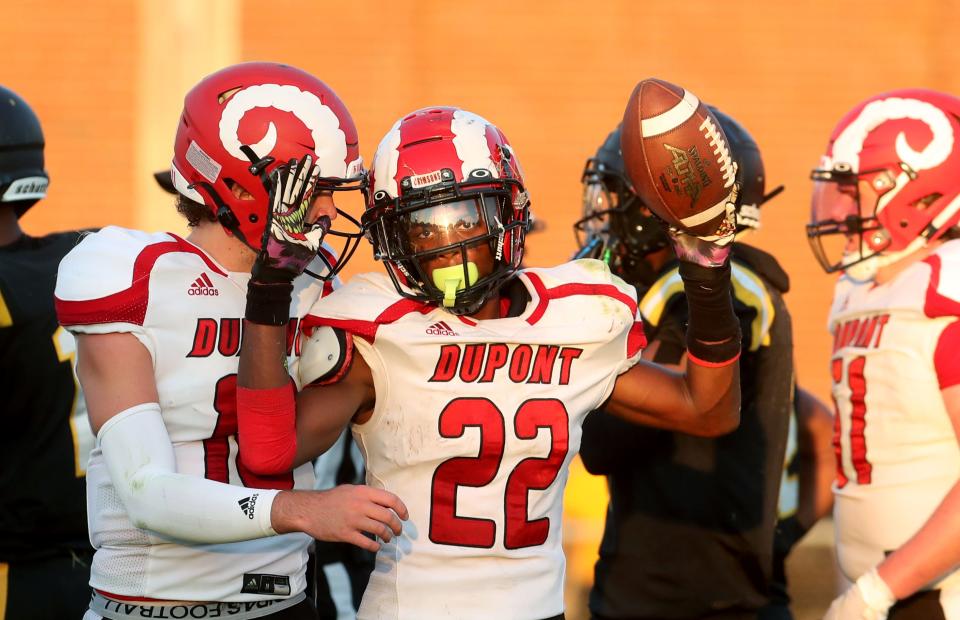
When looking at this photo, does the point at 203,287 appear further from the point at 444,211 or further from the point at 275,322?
the point at 444,211

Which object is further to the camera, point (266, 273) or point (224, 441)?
point (224, 441)

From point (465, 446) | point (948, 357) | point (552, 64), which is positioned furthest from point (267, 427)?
point (552, 64)

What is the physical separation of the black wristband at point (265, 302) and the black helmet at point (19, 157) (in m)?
1.55

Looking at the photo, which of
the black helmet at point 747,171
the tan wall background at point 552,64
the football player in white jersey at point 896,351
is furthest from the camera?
the tan wall background at point 552,64

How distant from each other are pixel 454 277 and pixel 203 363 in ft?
1.94

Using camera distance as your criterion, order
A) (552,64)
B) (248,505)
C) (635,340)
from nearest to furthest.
Answer: (248,505)
(635,340)
(552,64)

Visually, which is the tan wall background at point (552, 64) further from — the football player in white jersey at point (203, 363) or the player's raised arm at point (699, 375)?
the football player in white jersey at point (203, 363)

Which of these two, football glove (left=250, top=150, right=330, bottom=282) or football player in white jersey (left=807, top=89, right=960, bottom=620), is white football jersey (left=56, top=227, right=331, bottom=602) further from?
football player in white jersey (left=807, top=89, right=960, bottom=620)

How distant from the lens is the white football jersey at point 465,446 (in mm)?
2791

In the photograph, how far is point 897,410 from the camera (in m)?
3.35

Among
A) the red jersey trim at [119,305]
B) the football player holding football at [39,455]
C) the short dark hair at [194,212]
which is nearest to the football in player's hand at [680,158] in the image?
the short dark hair at [194,212]

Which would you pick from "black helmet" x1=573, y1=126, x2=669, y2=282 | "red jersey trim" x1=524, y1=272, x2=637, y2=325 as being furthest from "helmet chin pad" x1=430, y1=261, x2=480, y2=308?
"black helmet" x1=573, y1=126, x2=669, y2=282

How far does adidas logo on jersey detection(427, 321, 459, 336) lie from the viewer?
2836 mm

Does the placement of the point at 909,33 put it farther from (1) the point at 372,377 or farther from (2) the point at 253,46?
(1) the point at 372,377
